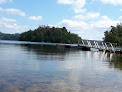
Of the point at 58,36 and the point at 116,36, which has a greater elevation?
the point at 58,36

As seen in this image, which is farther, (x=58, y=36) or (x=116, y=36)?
(x=58, y=36)

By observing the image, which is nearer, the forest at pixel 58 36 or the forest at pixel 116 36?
→ the forest at pixel 116 36

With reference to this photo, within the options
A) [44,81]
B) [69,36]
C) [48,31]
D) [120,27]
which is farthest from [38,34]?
[44,81]

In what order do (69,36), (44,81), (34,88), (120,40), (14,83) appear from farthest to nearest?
(69,36) < (120,40) < (44,81) < (14,83) < (34,88)

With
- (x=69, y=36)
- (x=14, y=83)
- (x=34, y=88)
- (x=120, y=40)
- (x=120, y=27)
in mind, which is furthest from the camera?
(x=69, y=36)

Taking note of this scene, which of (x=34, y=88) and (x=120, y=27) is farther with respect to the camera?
(x=120, y=27)

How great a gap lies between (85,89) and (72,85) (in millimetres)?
1081

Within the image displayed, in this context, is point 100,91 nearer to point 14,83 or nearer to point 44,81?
point 44,81

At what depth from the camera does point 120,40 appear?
83.7 m

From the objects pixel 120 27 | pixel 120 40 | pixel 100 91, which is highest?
pixel 120 27

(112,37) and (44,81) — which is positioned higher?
(112,37)

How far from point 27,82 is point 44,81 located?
1228 millimetres

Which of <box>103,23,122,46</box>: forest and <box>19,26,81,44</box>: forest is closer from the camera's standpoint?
Result: <box>103,23,122,46</box>: forest

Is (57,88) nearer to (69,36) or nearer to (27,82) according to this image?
(27,82)
